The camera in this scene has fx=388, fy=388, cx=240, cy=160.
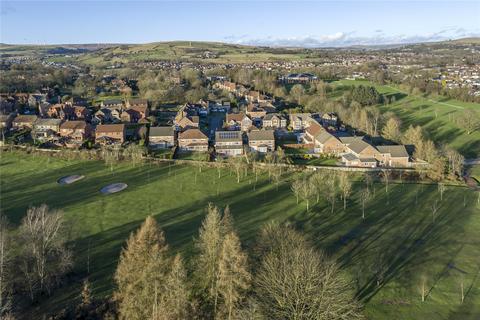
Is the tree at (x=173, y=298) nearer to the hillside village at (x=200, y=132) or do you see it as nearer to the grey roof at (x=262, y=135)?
the hillside village at (x=200, y=132)

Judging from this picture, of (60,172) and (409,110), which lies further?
(409,110)

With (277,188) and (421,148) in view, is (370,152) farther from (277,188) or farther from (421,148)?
(277,188)

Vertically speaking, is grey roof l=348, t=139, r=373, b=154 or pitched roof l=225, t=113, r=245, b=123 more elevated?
pitched roof l=225, t=113, r=245, b=123

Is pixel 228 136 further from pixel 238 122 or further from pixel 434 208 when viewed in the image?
pixel 434 208

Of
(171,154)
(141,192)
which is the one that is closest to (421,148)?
(171,154)

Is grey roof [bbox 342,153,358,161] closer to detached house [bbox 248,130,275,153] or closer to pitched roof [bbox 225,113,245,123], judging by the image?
detached house [bbox 248,130,275,153]

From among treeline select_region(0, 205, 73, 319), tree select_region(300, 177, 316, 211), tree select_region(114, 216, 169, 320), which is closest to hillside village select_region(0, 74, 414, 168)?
tree select_region(300, 177, 316, 211)

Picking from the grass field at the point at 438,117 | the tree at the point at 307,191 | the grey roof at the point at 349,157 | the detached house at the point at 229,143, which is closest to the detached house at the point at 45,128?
the detached house at the point at 229,143
